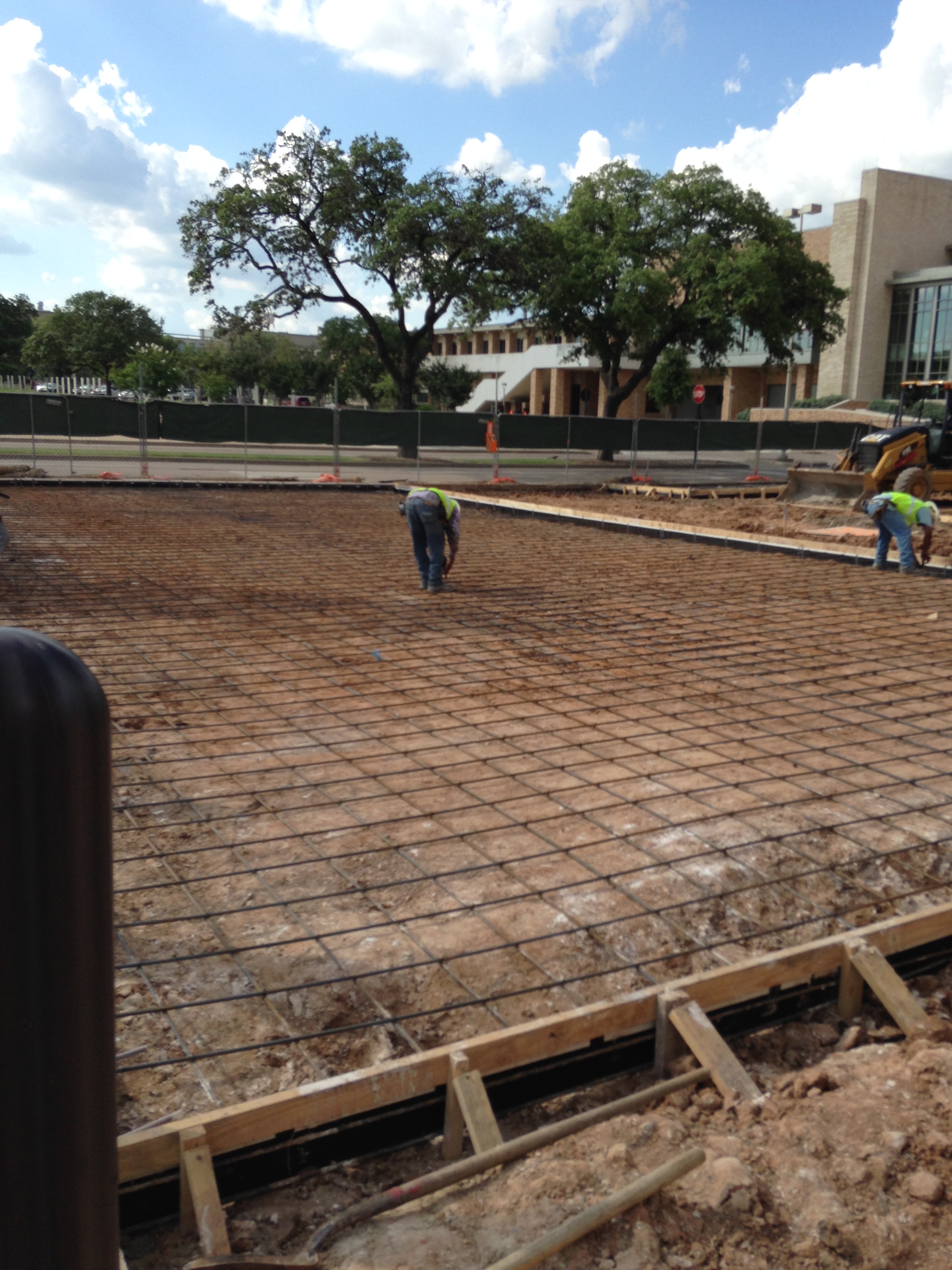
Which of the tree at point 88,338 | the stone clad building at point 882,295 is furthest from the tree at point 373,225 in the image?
the tree at point 88,338

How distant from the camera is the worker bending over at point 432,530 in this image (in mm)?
7543

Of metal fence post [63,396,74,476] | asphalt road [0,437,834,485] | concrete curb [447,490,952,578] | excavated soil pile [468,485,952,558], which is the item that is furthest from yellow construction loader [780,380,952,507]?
metal fence post [63,396,74,476]

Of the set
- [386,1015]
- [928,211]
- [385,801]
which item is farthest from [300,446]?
[928,211]

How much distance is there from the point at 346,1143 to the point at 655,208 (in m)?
28.0

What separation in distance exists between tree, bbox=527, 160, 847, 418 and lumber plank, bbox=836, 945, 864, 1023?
2468 centimetres

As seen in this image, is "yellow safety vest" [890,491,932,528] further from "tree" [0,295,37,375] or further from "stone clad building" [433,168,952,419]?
"tree" [0,295,37,375]

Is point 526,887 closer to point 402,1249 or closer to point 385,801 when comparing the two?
point 385,801

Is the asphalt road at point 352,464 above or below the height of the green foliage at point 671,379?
below

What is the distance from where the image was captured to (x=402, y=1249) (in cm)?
200

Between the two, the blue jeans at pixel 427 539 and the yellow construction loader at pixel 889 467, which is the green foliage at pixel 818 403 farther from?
the blue jeans at pixel 427 539

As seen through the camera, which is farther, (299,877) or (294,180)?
(294,180)

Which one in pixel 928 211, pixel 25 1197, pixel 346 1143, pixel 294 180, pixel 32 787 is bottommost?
pixel 346 1143

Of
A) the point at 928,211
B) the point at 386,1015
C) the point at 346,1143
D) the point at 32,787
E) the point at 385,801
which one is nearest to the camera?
the point at 32,787

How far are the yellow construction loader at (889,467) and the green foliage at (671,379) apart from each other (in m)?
13.9
